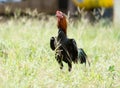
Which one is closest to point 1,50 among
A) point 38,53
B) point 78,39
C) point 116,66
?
point 38,53

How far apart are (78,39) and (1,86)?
11.0 feet

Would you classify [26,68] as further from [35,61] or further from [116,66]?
[116,66]

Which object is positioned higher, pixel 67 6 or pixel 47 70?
pixel 67 6

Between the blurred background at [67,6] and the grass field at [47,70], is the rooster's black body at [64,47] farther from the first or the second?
the blurred background at [67,6]

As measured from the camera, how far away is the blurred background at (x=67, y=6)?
1209cm

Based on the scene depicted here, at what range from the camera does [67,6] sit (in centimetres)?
1323

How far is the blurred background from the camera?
12086mm

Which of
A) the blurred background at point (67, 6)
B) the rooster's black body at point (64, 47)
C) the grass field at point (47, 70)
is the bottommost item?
the grass field at point (47, 70)

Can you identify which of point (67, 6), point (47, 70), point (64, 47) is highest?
point (67, 6)

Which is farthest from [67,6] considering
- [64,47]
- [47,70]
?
[47,70]

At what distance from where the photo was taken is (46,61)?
5.51 m

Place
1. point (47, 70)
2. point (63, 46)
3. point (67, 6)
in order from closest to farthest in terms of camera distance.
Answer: point (47, 70) → point (63, 46) → point (67, 6)

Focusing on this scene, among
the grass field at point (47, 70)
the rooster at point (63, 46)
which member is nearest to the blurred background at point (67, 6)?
the grass field at point (47, 70)

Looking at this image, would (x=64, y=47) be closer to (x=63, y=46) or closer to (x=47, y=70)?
(x=63, y=46)
